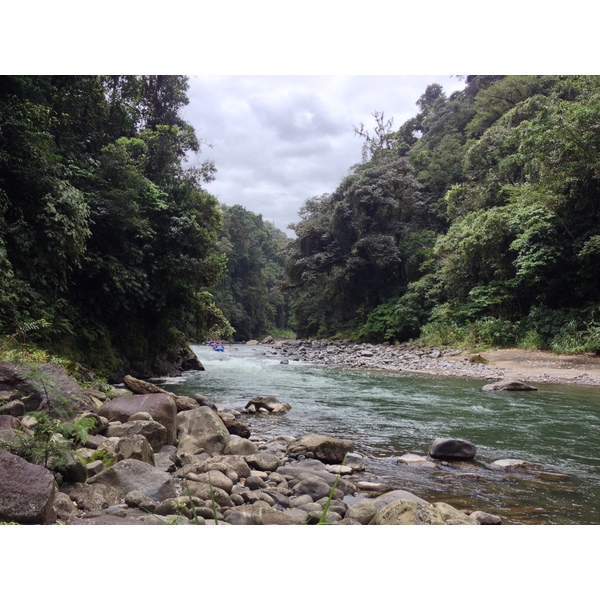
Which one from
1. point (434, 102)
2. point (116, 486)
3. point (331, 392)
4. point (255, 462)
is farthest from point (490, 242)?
point (434, 102)

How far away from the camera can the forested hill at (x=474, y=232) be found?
12.7 metres

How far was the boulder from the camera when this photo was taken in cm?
428

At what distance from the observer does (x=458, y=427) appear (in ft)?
18.4

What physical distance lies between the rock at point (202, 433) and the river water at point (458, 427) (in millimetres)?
1066

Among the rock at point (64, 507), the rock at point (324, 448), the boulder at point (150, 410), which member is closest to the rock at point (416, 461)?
the rock at point (324, 448)

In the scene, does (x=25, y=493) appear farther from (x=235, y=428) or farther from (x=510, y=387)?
(x=510, y=387)

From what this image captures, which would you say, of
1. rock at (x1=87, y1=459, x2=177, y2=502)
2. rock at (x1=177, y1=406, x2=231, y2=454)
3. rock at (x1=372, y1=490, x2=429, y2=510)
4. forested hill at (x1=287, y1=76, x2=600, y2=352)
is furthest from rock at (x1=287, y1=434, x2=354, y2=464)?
forested hill at (x1=287, y1=76, x2=600, y2=352)

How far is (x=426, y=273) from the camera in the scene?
22078 millimetres

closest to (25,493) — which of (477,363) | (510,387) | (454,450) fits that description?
(454,450)

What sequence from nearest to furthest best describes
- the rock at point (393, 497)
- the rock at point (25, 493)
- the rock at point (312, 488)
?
the rock at point (25, 493)
the rock at point (393, 497)
the rock at point (312, 488)

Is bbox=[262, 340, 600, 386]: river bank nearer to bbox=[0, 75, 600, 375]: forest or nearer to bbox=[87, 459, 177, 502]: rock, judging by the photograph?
bbox=[0, 75, 600, 375]: forest

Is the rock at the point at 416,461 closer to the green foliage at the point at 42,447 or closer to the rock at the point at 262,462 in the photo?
the rock at the point at 262,462

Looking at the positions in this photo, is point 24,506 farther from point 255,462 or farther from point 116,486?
point 255,462

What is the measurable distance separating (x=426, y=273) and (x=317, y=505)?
2040 centimetres
